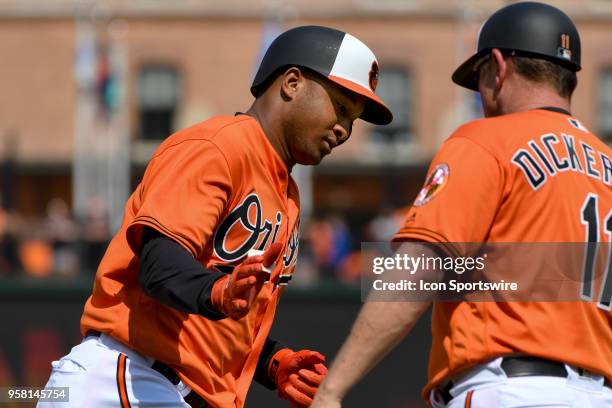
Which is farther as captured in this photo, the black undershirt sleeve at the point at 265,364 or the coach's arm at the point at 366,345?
the black undershirt sleeve at the point at 265,364

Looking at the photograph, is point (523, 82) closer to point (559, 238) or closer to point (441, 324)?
point (559, 238)

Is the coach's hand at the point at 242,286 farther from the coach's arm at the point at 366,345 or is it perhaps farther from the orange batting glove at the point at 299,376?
the orange batting glove at the point at 299,376

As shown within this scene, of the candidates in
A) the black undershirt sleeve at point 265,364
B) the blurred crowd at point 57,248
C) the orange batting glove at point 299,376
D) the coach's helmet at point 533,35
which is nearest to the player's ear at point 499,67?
the coach's helmet at point 533,35

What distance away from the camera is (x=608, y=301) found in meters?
3.60

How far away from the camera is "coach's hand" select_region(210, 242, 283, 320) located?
3.25 m

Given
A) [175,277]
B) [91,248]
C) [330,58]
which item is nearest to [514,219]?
[330,58]

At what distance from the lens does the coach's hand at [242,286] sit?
10.7 ft

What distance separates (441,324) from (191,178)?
948 millimetres

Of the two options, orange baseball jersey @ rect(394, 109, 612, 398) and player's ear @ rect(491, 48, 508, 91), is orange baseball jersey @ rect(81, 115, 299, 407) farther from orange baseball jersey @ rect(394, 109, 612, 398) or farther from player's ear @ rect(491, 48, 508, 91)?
player's ear @ rect(491, 48, 508, 91)

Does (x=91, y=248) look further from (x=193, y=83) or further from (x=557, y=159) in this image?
(x=193, y=83)

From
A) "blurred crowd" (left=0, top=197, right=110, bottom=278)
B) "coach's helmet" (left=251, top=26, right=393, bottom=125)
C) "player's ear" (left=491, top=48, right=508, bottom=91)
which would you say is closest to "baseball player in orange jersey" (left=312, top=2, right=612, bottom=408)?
"player's ear" (left=491, top=48, right=508, bottom=91)

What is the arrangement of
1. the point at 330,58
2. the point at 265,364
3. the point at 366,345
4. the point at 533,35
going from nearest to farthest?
the point at 366,345, the point at 533,35, the point at 330,58, the point at 265,364

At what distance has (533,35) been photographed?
12.0ft

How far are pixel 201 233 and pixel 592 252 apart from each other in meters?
1.27
